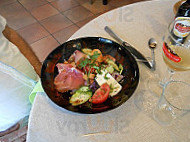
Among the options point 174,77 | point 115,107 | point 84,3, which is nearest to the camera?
point 115,107

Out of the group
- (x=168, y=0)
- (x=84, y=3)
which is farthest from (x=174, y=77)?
(x=84, y=3)

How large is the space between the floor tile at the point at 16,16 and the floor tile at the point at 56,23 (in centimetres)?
17

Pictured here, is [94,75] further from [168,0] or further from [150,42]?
[168,0]

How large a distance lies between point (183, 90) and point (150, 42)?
0.27 m

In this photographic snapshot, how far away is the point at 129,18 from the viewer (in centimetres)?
86

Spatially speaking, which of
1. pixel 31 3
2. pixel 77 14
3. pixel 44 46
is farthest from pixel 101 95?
pixel 31 3

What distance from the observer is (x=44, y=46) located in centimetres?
176

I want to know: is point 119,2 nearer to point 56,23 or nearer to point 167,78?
point 56,23

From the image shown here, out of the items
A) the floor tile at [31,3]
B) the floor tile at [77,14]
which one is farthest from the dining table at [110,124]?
the floor tile at [31,3]

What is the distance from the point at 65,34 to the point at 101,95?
1470 mm

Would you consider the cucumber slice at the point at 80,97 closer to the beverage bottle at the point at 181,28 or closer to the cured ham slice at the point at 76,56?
the cured ham slice at the point at 76,56

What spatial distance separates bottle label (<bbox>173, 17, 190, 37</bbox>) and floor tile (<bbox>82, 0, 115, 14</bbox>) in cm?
170

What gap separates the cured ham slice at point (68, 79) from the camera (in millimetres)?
556

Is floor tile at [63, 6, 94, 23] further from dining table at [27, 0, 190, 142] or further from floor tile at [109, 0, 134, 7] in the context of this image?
dining table at [27, 0, 190, 142]
